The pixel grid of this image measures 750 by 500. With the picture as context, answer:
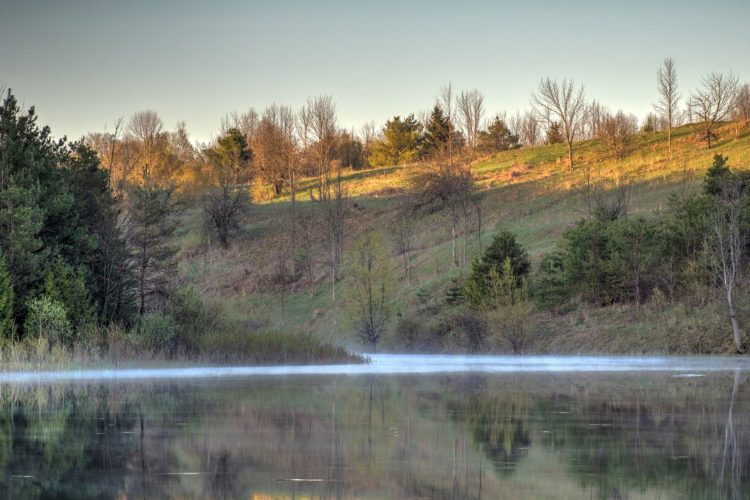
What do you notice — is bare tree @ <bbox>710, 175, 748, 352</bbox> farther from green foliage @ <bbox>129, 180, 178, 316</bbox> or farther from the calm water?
green foliage @ <bbox>129, 180, 178, 316</bbox>

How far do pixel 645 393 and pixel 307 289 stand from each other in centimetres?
6382

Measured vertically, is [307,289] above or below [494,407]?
above

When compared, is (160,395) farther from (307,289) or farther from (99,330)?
(307,289)

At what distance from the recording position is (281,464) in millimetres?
14547

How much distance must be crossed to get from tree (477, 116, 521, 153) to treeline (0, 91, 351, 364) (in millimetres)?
98617

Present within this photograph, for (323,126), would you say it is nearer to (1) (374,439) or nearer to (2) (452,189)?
(2) (452,189)

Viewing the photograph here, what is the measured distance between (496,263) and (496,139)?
88.8 metres

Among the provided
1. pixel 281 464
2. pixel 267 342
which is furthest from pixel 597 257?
pixel 281 464

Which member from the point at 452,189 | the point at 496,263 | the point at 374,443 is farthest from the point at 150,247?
the point at 452,189

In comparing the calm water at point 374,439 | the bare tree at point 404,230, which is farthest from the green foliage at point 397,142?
the calm water at point 374,439

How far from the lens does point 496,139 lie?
147 metres

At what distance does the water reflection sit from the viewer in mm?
12758

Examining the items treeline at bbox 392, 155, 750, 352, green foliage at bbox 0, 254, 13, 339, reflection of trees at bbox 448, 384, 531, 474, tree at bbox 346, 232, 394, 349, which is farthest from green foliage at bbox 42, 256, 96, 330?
treeline at bbox 392, 155, 750, 352

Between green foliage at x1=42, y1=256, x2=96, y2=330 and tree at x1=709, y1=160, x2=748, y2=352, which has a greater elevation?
tree at x1=709, y1=160, x2=748, y2=352
